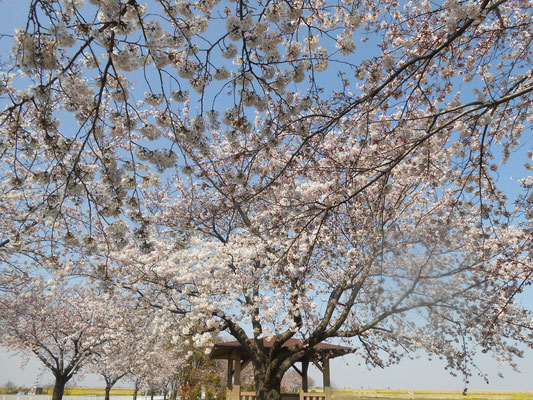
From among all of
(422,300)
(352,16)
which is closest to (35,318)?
(422,300)

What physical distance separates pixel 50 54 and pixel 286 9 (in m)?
1.79

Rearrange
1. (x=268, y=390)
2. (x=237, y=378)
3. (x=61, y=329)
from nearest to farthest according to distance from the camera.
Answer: (x=268, y=390)
(x=237, y=378)
(x=61, y=329)

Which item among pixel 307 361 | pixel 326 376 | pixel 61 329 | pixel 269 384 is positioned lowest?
pixel 269 384

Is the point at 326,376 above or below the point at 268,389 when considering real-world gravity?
above

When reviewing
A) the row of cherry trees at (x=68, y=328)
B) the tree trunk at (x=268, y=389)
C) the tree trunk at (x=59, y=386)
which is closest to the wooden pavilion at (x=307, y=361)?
the tree trunk at (x=268, y=389)

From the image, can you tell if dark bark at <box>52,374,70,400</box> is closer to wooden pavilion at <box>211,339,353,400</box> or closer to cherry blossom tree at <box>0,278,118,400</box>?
cherry blossom tree at <box>0,278,118,400</box>

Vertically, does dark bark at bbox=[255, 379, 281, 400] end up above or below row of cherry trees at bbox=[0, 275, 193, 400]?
below

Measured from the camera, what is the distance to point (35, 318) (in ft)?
39.1

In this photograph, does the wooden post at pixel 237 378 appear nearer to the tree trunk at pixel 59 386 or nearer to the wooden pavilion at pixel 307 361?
the wooden pavilion at pixel 307 361

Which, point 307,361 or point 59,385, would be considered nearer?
point 307,361

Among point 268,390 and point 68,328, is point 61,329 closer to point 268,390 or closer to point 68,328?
point 68,328

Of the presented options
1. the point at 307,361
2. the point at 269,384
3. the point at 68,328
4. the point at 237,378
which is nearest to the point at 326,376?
the point at 307,361


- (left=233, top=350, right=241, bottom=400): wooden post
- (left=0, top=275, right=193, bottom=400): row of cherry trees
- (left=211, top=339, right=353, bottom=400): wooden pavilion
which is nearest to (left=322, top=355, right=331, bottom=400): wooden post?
(left=211, top=339, right=353, bottom=400): wooden pavilion

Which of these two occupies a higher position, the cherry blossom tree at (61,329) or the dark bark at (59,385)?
the cherry blossom tree at (61,329)
